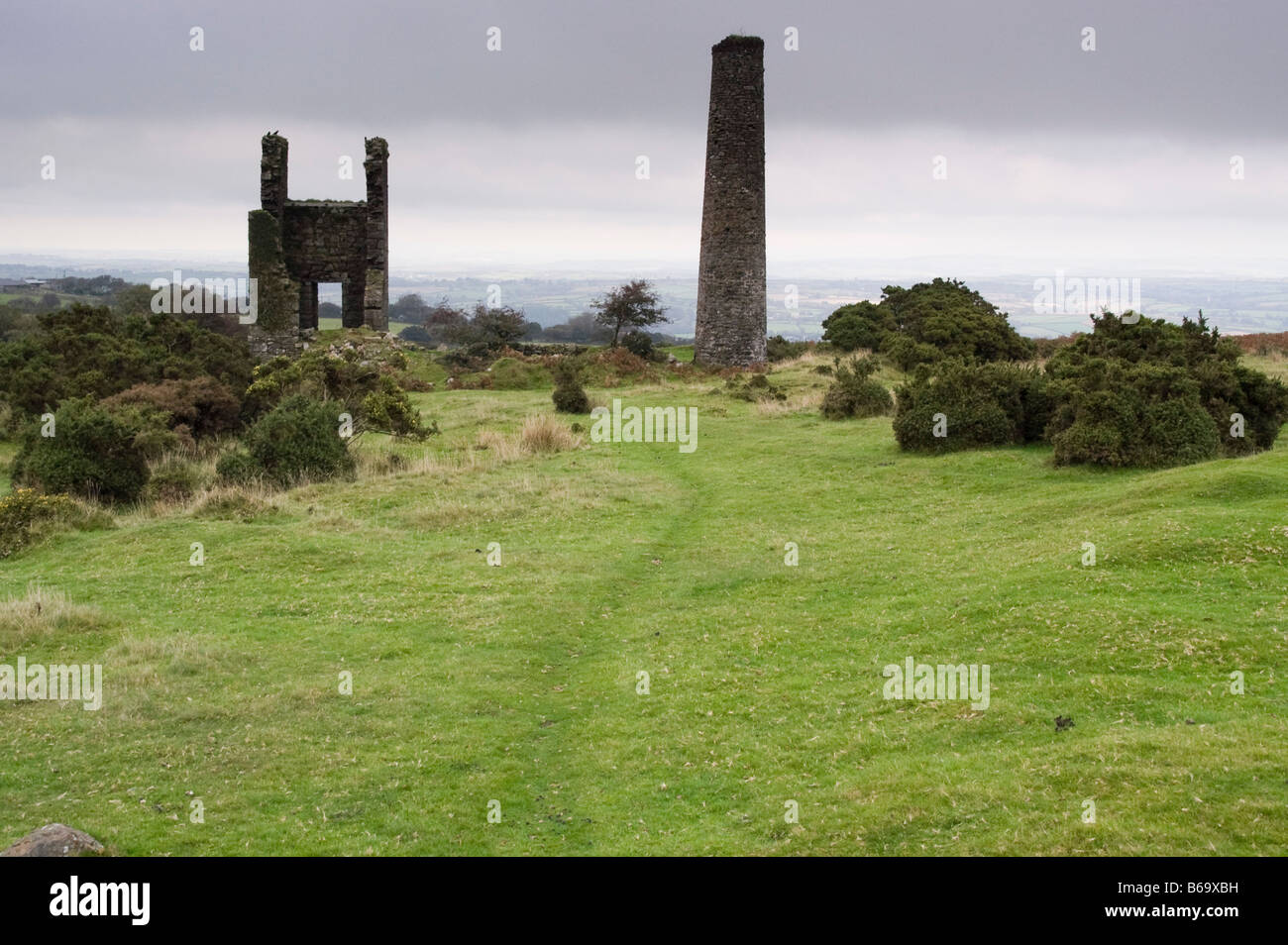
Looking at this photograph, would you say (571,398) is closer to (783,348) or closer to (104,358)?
(104,358)

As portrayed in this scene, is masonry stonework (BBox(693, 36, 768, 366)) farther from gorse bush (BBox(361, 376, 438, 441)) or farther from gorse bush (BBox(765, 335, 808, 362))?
gorse bush (BBox(361, 376, 438, 441))

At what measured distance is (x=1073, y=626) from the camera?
12.5 metres

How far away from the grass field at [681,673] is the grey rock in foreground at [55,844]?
466 mm

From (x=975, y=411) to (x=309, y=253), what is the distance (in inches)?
1108

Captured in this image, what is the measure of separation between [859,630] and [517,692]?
430 centimetres

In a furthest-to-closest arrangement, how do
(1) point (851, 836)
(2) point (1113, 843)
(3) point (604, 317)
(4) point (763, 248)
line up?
(3) point (604, 317) → (4) point (763, 248) → (1) point (851, 836) → (2) point (1113, 843)

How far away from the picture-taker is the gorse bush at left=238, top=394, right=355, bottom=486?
81.9 ft

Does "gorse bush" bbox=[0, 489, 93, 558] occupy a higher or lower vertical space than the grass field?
higher

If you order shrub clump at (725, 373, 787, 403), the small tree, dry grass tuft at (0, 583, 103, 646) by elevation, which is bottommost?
dry grass tuft at (0, 583, 103, 646)

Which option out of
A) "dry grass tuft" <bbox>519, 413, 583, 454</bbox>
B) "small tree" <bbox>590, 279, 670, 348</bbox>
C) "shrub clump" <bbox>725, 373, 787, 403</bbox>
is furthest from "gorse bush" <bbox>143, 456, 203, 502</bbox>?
"small tree" <bbox>590, 279, 670, 348</bbox>

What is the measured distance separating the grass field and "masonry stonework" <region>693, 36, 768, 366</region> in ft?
93.6

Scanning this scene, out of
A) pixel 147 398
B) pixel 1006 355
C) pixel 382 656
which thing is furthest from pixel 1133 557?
pixel 1006 355

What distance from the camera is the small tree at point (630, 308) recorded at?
59787 millimetres

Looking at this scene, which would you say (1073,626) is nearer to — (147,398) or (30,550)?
(30,550)
